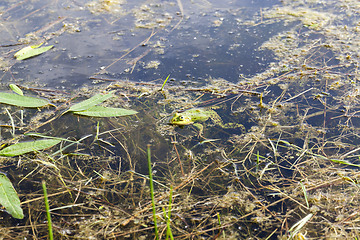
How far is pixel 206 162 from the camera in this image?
1.58 metres

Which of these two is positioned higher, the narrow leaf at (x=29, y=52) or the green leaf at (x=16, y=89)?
the narrow leaf at (x=29, y=52)

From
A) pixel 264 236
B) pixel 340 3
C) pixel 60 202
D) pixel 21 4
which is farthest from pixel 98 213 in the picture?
pixel 340 3

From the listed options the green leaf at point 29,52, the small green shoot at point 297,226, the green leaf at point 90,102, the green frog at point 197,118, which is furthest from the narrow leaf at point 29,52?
the small green shoot at point 297,226

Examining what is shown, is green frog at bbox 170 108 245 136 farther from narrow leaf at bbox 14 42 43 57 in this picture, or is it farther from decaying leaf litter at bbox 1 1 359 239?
narrow leaf at bbox 14 42 43 57

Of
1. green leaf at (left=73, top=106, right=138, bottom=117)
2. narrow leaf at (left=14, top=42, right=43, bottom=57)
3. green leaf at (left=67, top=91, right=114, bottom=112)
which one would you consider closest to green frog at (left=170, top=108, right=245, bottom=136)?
green leaf at (left=73, top=106, right=138, bottom=117)

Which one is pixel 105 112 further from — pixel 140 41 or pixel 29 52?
pixel 29 52

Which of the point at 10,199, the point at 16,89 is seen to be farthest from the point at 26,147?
the point at 16,89

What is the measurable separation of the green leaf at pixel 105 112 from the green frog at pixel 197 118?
0.35 metres

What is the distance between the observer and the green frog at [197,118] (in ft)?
5.99

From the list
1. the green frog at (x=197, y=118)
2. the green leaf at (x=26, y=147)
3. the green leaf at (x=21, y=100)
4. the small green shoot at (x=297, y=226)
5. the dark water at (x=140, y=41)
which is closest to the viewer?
the small green shoot at (x=297, y=226)

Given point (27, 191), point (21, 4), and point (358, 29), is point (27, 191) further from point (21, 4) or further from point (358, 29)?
point (358, 29)

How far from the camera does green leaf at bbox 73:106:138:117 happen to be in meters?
1.88

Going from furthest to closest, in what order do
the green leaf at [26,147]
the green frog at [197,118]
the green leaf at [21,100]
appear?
1. the green leaf at [21,100]
2. the green frog at [197,118]
3. the green leaf at [26,147]

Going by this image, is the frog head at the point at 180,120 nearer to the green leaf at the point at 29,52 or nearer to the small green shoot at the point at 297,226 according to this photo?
the small green shoot at the point at 297,226
